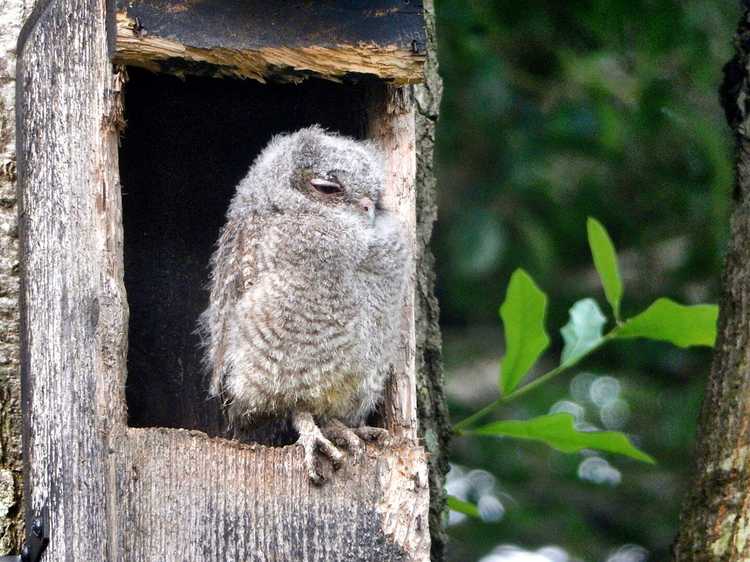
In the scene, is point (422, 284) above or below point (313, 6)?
below

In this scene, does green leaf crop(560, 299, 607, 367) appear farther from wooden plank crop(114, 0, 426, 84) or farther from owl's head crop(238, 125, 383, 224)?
wooden plank crop(114, 0, 426, 84)

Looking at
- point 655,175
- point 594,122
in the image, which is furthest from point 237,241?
point 655,175

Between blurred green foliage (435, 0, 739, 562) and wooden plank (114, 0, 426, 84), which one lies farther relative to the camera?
blurred green foliage (435, 0, 739, 562)

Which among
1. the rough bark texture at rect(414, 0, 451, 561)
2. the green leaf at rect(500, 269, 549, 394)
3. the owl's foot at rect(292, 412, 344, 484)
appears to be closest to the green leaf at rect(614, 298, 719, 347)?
the green leaf at rect(500, 269, 549, 394)

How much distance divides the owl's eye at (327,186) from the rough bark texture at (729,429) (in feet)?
3.23

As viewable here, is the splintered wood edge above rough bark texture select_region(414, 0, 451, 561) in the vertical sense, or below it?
above

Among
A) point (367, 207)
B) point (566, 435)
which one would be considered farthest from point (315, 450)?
point (566, 435)

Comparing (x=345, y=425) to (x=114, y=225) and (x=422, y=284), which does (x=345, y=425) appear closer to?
(x=422, y=284)

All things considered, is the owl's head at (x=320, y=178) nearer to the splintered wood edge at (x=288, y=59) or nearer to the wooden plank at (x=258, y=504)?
the splintered wood edge at (x=288, y=59)

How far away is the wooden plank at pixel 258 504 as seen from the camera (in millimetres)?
2508

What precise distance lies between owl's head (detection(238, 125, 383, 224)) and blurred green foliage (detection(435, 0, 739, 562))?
1506mm

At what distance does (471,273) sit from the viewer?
534 cm

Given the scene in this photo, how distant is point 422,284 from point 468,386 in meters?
3.00

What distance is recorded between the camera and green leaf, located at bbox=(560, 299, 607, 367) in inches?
133
